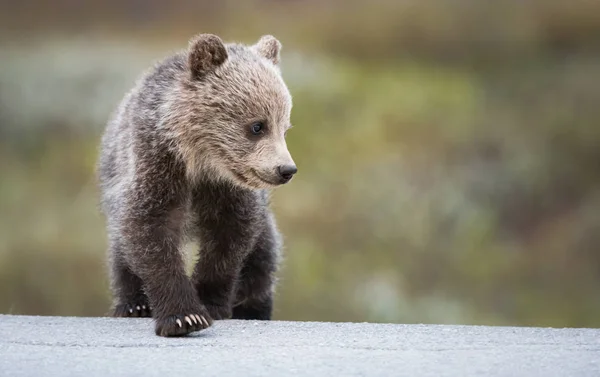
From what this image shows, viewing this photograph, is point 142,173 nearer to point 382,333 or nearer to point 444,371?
point 382,333

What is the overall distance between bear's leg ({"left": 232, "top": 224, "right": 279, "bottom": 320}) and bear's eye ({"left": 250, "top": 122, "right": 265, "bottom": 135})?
97cm

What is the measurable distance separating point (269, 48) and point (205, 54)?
1.70ft

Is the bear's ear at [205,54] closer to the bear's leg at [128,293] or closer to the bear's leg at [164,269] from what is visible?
the bear's leg at [164,269]

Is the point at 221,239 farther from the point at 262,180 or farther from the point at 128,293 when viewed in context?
the point at 128,293

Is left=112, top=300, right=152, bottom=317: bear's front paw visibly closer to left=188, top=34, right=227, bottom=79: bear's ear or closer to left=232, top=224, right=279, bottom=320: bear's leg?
left=232, top=224, right=279, bottom=320: bear's leg

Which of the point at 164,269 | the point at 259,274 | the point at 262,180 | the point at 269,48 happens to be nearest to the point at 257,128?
the point at 262,180

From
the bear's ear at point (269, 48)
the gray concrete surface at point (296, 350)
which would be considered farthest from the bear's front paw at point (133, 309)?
the bear's ear at point (269, 48)

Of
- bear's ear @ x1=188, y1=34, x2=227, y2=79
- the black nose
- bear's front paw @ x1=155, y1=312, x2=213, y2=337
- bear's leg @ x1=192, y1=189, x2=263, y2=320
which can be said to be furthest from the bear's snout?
bear's front paw @ x1=155, y1=312, x2=213, y2=337

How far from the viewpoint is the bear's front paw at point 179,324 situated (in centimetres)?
502

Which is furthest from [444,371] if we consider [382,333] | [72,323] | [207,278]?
[72,323]

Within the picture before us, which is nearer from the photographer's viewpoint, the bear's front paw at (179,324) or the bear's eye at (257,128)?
the bear's front paw at (179,324)

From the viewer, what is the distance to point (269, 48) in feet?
19.0

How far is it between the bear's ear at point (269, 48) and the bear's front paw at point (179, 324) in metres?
1.58

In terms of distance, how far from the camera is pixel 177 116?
538 centimetres
